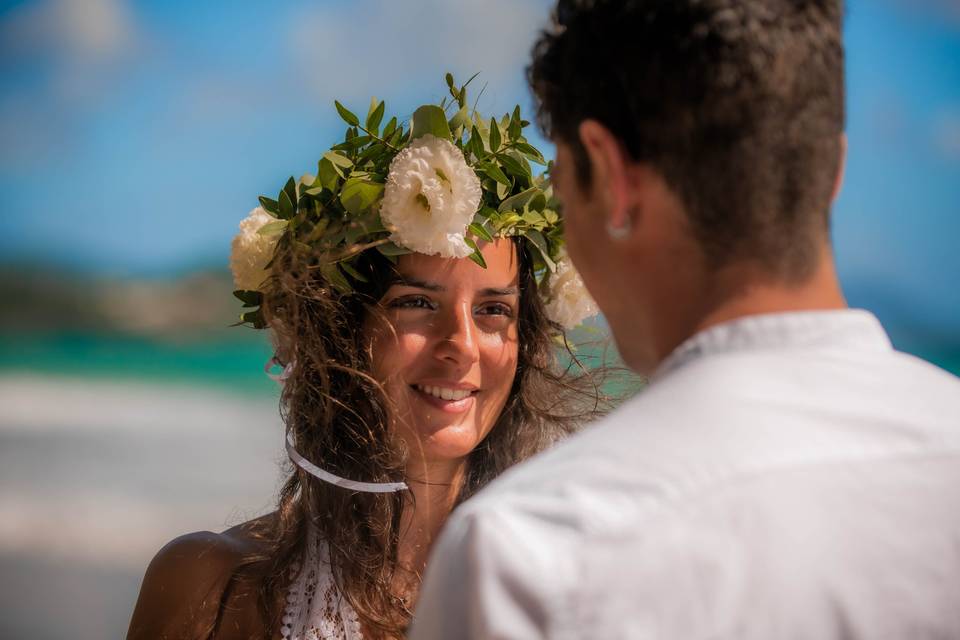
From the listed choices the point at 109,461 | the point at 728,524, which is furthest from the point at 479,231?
the point at 109,461

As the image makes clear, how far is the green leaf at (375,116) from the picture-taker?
2.35m

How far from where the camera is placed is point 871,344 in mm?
1074

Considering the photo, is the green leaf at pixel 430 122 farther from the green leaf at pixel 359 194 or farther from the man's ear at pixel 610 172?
the man's ear at pixel 610 172

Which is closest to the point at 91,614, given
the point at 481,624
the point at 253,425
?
the point at 253,425

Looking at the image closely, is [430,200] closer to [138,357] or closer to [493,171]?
[493,171]

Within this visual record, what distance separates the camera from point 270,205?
2.46 m

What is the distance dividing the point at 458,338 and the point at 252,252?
0.53 metres

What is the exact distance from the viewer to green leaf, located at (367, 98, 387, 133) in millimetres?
2352

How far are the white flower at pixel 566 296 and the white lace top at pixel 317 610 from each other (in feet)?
2.78

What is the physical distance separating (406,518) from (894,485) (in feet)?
5.43

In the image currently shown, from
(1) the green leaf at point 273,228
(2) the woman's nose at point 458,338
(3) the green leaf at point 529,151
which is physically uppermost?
(3) the green leaf at point 529,151

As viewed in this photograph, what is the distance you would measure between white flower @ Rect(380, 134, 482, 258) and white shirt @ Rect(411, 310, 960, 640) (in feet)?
4.30

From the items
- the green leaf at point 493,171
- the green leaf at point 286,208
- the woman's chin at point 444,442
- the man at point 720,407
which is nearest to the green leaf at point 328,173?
the green leaf at point 286,208

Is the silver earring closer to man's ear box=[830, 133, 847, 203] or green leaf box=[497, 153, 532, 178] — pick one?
man's ear box=[830, 133, 847, 203]
